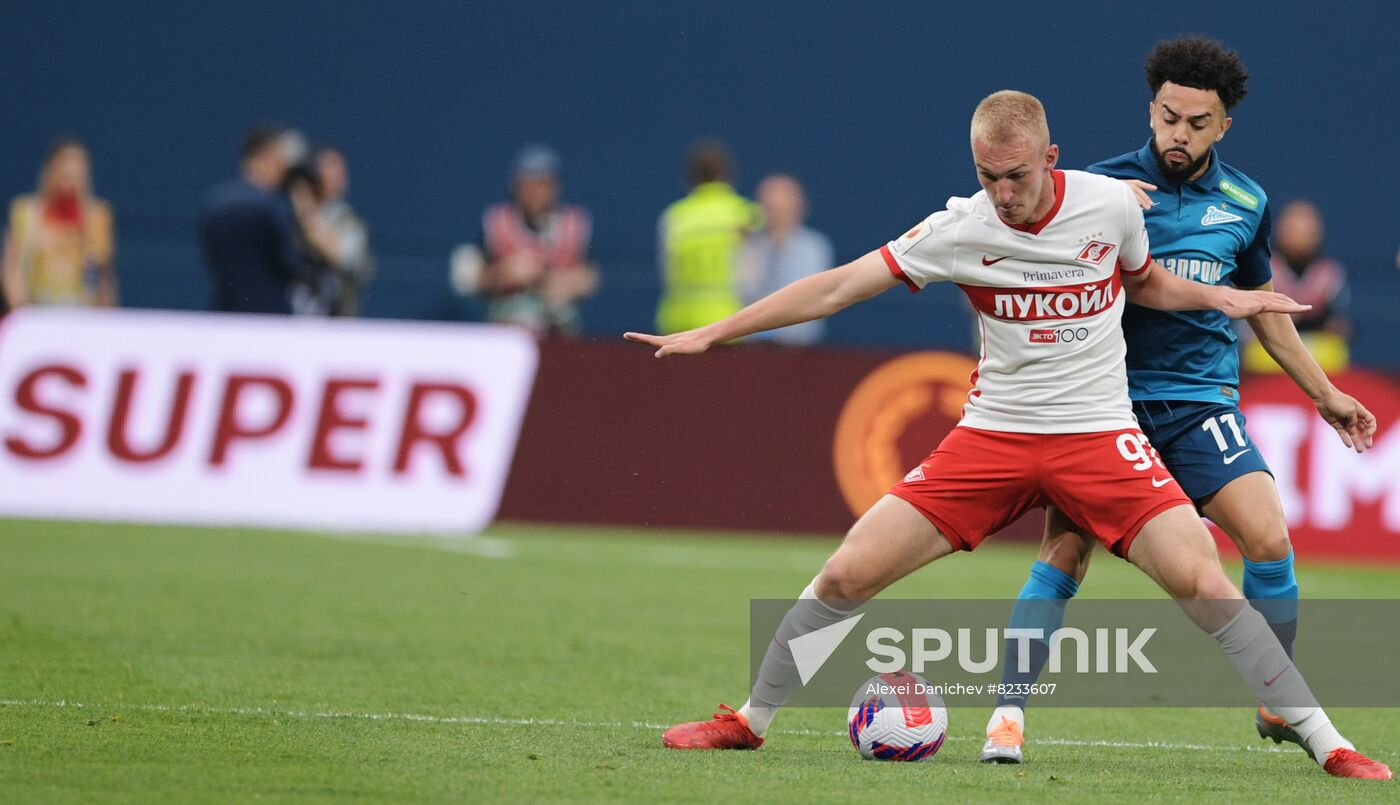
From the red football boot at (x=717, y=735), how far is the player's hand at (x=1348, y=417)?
2.04 m

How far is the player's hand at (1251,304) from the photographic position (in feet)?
19.4

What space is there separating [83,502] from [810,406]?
4.74 metres

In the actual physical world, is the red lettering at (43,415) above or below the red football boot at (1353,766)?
below

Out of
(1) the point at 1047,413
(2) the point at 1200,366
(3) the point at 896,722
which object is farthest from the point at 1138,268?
(3) the point at 896,722

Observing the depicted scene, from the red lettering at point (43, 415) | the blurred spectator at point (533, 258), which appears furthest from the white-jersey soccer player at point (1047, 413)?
the blurred spectator at point (533, 258)

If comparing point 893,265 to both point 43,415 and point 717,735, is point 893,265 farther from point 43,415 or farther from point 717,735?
point 43,415

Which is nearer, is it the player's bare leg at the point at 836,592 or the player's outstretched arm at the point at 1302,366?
the player's bare leg at the point at 836,592

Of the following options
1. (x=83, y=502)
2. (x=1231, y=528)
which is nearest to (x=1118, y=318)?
(x=1231, y=528)

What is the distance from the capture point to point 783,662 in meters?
6.08

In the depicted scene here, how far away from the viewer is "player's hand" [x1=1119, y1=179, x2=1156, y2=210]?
610 cm

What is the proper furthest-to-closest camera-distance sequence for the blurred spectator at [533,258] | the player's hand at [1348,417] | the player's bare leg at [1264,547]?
the blurred spectator at [533,258] < the player's hand at [1348,417] < the player's bare leg at [1264,547]

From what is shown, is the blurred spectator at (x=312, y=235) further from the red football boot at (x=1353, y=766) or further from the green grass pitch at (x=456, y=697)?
the red football boot at (x=1353, y=766)

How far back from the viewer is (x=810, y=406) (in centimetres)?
1354

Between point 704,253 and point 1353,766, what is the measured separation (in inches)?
A: 395
